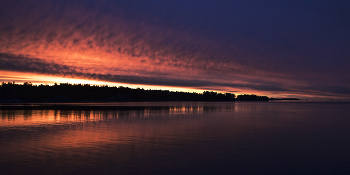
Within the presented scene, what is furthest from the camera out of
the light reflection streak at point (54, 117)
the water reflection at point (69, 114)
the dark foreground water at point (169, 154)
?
the water reflection at point (69, 114)

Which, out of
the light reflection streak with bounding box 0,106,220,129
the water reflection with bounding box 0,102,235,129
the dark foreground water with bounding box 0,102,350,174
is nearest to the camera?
the dark foreground water with bounding box 0,102,350,174

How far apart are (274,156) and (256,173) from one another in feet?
12.1

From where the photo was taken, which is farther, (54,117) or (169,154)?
(54,117)

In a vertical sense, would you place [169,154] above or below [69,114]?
above

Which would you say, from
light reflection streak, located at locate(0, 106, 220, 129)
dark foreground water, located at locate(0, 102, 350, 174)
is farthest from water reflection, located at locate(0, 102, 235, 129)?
dark foreground water, located at locate(0, 102, 350, 174)

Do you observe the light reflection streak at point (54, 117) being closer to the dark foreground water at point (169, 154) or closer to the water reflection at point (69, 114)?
the water reflection at point (69, 114)

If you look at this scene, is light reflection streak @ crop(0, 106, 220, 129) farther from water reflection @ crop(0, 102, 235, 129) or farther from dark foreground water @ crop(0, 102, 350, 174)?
dark foreground water @ crop(0, 102, 350, 174)

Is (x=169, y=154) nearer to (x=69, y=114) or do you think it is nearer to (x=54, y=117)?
(x=54, y=117)

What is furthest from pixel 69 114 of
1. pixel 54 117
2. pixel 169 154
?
pixel 169 154

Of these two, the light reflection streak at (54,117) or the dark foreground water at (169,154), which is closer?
the dark foreground water at (169,154)

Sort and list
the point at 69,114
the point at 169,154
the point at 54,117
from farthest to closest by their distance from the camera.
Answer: the point at 69,114
the point at 54,117
the point at 169,154

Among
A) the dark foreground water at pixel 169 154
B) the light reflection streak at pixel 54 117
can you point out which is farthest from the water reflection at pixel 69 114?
the dark foreground water at pixel 169 154

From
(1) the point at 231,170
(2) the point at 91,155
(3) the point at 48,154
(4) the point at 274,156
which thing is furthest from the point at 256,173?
(3) the point at 48,154

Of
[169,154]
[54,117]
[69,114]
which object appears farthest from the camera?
[69,114]
